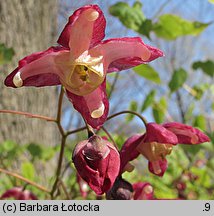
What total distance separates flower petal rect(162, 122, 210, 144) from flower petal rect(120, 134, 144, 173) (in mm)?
59

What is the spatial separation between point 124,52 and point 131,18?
55cm

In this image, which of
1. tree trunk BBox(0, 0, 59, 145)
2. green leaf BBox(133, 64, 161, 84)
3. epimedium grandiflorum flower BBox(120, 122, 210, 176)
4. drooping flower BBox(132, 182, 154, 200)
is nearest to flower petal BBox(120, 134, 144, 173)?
epimedium grandiflorum flower BBox(120, 122, 210, 176)

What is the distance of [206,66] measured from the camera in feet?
5.31

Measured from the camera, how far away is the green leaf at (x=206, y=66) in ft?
5.28

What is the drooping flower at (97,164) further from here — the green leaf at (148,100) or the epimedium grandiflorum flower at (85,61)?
the green leaf at (148,100)

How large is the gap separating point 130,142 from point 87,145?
0.20 meters

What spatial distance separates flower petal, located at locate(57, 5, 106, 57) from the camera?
688mm

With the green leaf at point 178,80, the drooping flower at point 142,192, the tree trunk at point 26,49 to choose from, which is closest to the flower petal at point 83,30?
the drooping flower at point 142,192

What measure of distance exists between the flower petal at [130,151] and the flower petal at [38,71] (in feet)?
0.69

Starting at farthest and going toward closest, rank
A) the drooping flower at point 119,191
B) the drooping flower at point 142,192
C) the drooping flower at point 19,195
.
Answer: the drooping flower at point 19,195 < the drooping flower at point 142,192 < the drooping flower at point 119,191

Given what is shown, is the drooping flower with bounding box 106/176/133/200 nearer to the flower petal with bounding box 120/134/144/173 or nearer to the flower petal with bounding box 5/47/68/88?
the flower petal with bounding box 120/134/144/173
